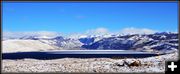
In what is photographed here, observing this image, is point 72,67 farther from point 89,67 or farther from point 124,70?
point 124,70

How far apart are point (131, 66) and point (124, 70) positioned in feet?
7.60

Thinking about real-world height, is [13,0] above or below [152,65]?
above

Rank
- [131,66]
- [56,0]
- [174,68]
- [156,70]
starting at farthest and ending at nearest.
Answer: [131,66], [156,70], [56,0], [174,68]

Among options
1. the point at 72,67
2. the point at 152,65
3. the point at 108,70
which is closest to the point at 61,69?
the point at 72,67

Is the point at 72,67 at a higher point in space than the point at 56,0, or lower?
lower

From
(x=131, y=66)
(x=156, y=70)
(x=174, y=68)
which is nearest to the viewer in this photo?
(x=174, y=68)

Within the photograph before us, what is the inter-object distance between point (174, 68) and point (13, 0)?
13887 mm

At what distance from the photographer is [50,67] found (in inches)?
1634

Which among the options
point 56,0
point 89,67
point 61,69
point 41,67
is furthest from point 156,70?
point 56,0

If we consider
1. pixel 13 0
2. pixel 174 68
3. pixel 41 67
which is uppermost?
pixel 13 0

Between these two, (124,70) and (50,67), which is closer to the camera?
(124,70)

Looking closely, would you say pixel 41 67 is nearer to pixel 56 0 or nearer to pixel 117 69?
→ pixel 117 69

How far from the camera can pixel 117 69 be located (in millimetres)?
38656

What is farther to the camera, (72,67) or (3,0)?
(72,67)
